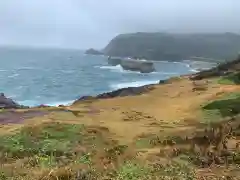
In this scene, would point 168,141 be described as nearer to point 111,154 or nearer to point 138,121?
point 111,154

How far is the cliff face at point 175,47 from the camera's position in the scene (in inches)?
6344

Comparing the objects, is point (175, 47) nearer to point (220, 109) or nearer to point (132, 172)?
point (220, 109)

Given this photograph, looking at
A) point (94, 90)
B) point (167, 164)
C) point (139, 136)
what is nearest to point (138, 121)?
point (139, 136)

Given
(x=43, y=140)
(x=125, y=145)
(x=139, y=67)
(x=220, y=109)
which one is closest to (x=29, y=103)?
(x=220, y=109)

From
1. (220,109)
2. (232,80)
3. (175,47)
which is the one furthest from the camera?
(175,47)

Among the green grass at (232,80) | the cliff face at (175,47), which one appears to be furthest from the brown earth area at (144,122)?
the cliff face at (175,47)

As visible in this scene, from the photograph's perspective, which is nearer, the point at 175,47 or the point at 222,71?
the point at 222,71

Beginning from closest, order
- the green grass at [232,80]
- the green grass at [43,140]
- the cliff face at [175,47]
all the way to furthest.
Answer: the green grass at [43,140] → the green grass at [232,80] → the cliff face at [175,47]

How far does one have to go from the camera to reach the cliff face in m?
161

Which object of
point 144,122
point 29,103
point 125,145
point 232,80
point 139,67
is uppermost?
point 232,80

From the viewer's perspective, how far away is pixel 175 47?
175m

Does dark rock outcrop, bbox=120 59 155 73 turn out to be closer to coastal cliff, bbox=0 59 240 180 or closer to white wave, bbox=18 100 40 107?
white wave, bbox=18 100 40 107

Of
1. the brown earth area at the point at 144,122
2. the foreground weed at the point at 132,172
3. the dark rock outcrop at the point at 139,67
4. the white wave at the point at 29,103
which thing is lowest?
the white wave at the point at 29,103

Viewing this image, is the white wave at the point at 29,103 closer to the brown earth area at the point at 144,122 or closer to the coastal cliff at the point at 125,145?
the brown earth area at the point at 144,122
